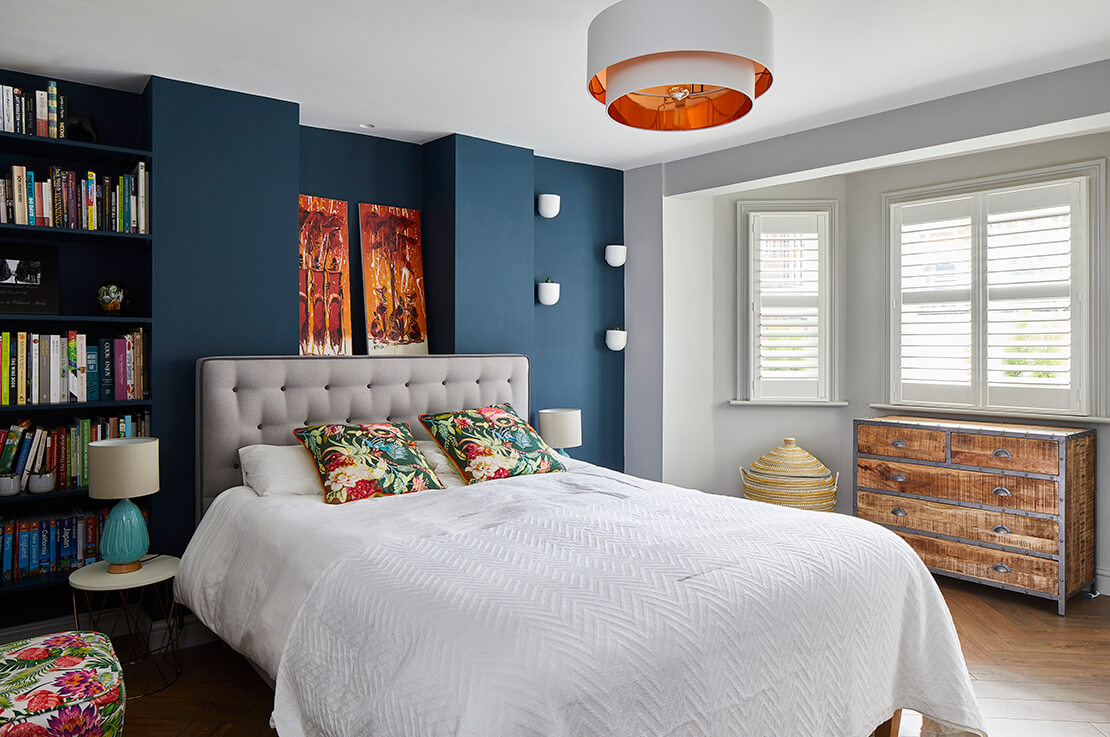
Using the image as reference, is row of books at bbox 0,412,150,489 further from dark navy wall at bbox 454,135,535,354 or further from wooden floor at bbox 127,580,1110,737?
dark navy wall at bbox 454,135,535,354

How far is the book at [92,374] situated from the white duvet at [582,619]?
42.1 inches

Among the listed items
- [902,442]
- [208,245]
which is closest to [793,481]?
[902,442]

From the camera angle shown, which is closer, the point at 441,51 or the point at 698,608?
the point at 698,608

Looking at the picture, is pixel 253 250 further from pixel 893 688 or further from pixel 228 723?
pixel 893 688

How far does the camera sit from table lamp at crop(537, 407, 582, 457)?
4305 millimetres

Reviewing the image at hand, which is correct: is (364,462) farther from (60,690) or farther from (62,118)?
(62,118)

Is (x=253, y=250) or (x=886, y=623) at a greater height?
(x=253, y=250)

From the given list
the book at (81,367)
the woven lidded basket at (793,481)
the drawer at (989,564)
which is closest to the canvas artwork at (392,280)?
the book at (81,367)

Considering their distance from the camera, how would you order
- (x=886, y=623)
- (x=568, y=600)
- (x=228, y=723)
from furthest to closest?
(x=228, y=723) < (x=886, y=623) < (x=568, y=600)

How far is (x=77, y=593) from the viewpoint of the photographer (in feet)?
10.9

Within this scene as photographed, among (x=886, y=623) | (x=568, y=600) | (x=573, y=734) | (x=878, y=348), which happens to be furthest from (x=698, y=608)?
(x=878, y=348)

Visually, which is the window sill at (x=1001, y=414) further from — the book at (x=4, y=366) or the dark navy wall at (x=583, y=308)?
the book at (x=4, y=366)

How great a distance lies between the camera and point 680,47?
2.16 m

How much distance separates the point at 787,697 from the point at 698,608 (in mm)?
380
